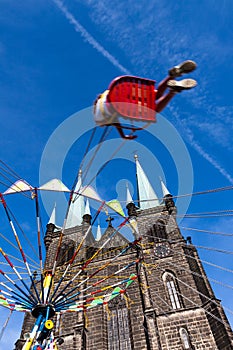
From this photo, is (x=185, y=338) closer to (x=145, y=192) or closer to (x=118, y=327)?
(x=118, y=327)

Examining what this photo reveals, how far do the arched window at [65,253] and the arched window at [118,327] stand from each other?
696 cm

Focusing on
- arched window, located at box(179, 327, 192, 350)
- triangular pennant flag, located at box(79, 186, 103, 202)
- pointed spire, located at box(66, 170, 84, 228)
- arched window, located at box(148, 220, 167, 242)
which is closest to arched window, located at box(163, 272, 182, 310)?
arched window, located at box(179, 327, 192, 350)

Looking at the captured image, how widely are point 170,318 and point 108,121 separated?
16.7 m

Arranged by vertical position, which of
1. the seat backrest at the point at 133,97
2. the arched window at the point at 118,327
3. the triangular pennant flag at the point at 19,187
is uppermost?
the triangular pennant flag at the point at 19,187

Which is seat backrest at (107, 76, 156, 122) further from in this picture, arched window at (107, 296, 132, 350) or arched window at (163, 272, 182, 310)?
arched window at (107, 296, 132, 350)

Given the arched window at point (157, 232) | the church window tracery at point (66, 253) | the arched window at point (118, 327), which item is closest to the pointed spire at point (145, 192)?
the arched window at point (157, 232)

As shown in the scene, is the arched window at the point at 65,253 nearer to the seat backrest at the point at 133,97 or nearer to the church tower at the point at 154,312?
the church tower at the point at 154,312

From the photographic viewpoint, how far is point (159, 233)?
24.4 metres

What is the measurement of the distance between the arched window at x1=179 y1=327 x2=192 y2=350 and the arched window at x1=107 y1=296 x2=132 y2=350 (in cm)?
328

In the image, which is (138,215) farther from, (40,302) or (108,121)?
(108,121)

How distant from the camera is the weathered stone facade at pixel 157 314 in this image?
632 inches

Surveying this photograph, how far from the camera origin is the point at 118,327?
730 inches

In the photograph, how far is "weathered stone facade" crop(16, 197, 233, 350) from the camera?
16.0 metres

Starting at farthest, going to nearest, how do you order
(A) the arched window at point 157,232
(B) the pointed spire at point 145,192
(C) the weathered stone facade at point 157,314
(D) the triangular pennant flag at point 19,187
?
(B) the pointed spire at point 145,192 < (A) the arched window at point 157,232 < (C) the weathered stone facade at point 157,314 < (D) the triangular pennant flag at point 19,187
